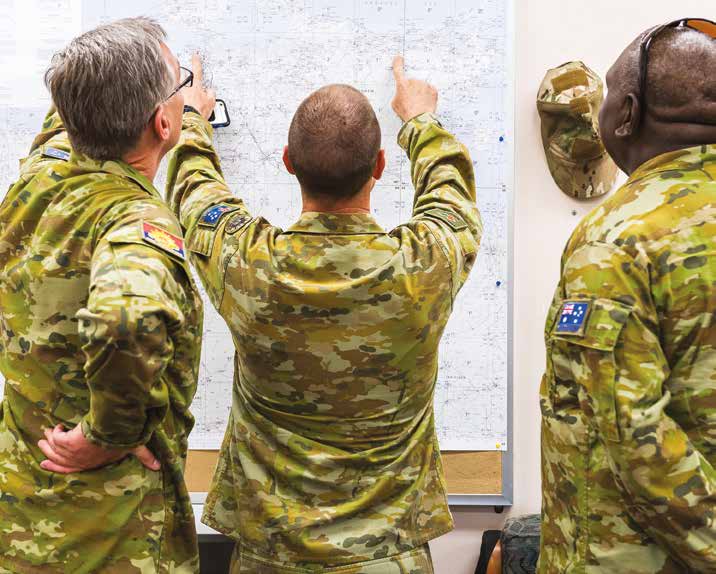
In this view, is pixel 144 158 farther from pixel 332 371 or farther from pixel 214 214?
pixel 332 371

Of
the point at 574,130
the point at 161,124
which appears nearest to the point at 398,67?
the point at 574,130

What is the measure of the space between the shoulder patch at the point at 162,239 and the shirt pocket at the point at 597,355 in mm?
594

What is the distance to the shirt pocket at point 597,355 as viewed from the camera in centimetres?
109

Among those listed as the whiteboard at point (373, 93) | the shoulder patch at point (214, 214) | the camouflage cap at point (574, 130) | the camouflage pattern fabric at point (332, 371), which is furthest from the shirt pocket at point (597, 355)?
the camouflage cap at point (574, 130)

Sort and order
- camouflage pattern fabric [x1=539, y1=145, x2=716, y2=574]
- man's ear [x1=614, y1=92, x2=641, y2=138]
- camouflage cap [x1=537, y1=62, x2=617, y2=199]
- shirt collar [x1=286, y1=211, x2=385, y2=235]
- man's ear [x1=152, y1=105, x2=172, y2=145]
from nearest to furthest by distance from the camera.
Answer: camouflage pattern fabric [x1=539, y1=145, x2=716, y2=574] < man's ear [x1=614, y1=92, x2=641, y2=138] < man's ear [x1=152, y1=105, x2=172, y2=145] < shirt collar [x1=286, y1=211, x2=385, y2=235] < camouflage cap [x1=537, y1=62, x2=617, y2=199]

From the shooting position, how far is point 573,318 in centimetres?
113

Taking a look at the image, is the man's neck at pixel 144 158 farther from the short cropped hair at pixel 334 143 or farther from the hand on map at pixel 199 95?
the hand on map at pixel 199 95

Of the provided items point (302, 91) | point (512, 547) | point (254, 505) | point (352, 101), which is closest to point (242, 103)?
point (302, 91)

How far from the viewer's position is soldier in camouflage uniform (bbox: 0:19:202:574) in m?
1.20

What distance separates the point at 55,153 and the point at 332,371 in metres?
0.66

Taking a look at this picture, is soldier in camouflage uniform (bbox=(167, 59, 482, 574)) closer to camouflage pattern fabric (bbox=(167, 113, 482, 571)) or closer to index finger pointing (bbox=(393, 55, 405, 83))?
camouflage pattern fabric (bbox=(167, 113, 482, 571))

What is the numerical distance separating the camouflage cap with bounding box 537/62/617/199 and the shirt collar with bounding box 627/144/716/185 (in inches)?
37.1

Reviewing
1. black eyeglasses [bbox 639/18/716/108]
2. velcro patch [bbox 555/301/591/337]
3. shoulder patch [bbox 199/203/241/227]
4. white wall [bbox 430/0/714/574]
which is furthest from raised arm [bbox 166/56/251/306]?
white wall [bbox 430/0/714/574]

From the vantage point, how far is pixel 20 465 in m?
1.26
